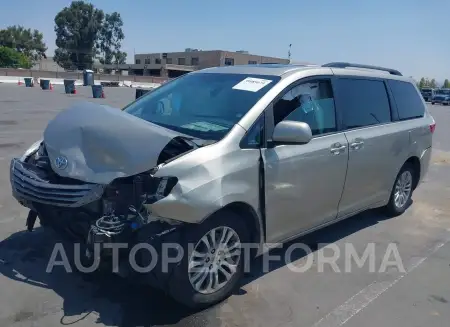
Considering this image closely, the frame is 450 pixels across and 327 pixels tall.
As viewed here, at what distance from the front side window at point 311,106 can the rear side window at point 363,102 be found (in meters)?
0.20

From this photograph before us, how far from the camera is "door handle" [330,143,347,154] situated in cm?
416

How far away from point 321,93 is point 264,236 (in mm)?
1572

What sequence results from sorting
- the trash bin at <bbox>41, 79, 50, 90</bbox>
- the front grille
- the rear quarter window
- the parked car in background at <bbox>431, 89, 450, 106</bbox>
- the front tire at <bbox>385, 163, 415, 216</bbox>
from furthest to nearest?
the parked car in background at <bbox>431, 89, 450, 106</bbox> < the trash bin at <bbox>41, 79, 50, 90</bbox> < the front tire at <bbox>385, 163, 415, 216</bbox> < the rear quarter window < the front grille

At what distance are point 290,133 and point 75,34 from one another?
317 ft

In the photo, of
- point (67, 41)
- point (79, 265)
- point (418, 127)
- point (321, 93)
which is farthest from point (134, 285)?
point (67, 41)

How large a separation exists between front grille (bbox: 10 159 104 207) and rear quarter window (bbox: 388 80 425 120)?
3964 millimetres

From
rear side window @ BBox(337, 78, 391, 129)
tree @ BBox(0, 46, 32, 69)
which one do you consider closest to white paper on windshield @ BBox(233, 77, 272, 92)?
rear side window @ BBox(337, 78, 391, 129)

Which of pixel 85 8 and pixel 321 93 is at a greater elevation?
pixel 85 8

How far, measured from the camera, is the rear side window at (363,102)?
14.7 ft

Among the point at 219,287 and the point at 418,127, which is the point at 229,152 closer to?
the point at 219,287

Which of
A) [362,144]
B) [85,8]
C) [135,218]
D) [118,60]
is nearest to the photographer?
[135,218]

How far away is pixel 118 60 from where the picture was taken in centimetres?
10088

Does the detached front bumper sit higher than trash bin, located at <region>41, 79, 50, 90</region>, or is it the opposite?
trash bin, located at <region>41, 79, 50, 90</region>

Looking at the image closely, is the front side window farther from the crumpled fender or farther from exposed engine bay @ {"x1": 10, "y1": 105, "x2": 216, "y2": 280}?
exposed engine bay @ {"x1": 10, "y1": 105, "x2": 216, "y2": 280}
